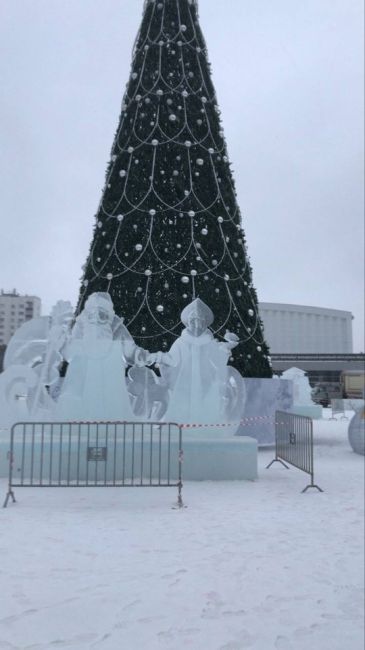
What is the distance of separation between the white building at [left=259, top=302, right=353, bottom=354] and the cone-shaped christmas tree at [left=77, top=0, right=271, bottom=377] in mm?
63880

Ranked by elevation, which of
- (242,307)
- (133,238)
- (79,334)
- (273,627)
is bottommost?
(273,627)

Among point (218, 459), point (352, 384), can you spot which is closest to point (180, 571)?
point (218, 459)

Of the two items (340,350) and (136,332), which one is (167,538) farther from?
(340,350)

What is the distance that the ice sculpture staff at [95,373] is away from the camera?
907cm

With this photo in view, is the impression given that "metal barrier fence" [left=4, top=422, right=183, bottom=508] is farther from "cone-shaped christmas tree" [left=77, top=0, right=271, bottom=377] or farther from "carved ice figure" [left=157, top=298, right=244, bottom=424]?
"cone-shaped christmas tree" [left=77, top=0, right=271, bottom=377]

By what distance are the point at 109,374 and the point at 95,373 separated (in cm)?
23

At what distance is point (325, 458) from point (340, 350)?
71.0 metres

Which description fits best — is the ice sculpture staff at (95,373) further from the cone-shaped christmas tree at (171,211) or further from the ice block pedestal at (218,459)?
the cone-shaped christmas tree at (171,211)

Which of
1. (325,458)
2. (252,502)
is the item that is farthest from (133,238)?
(252,502)

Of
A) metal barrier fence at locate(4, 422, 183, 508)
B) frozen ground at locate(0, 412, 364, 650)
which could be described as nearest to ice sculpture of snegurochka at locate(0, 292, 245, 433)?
metal barrier fence at locate(4, 422, 183, 508)

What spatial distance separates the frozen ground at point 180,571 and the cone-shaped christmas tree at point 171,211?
5565mm

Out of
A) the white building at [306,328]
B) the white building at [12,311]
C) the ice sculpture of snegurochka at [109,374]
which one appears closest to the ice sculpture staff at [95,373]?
the ice sculpture of snegurochka at [109,374]

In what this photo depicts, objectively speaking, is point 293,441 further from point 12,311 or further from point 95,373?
point 12,311

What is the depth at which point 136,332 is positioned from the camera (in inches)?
482
